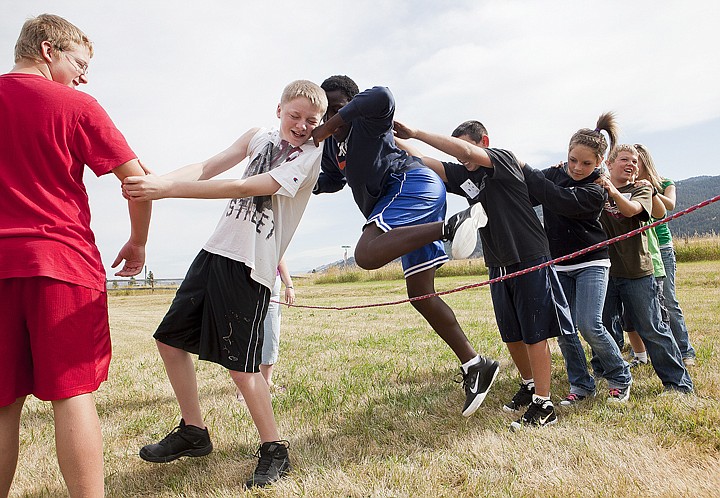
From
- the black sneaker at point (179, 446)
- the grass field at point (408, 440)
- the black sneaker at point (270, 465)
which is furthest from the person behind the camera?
the black sneaker at point (179, 446)

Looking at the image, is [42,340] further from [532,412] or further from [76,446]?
[532,412]

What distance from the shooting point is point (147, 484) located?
2875 millimetres

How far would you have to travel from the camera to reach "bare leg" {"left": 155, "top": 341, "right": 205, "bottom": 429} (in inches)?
120

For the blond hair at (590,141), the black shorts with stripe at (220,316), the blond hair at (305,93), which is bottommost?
the black shorts with stripe at (220,316)

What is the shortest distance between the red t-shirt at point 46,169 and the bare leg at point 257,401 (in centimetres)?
98

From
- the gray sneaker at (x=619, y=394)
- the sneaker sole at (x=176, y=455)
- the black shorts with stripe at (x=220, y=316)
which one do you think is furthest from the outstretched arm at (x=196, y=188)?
the gray sneaker at (x=619, y=394)

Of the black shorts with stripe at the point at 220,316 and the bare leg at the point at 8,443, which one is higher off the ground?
the black shorts with stripe at the point at 220,316

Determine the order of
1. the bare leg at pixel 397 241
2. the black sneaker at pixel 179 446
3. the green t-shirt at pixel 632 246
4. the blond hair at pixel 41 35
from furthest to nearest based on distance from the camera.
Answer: the green t-shirt at pixel 632 246 → the bare leg at pixel 397 241 → the black sneaker at pixel 179 446 → the blond hair at pixel 41 35

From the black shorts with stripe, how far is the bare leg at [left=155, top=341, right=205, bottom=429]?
0.07 metres

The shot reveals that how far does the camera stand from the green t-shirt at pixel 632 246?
4238 mm

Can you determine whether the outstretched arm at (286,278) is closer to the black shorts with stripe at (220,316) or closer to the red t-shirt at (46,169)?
the black shorts with stripe at (220,316)

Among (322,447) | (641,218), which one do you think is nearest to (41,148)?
(322,447)

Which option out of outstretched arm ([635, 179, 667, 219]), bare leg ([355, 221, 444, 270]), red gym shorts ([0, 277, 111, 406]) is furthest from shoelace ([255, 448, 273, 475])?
outstretched arm ([635, 179, 667, 219])

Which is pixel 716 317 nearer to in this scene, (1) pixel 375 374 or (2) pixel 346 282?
(1) pixel 375 374
